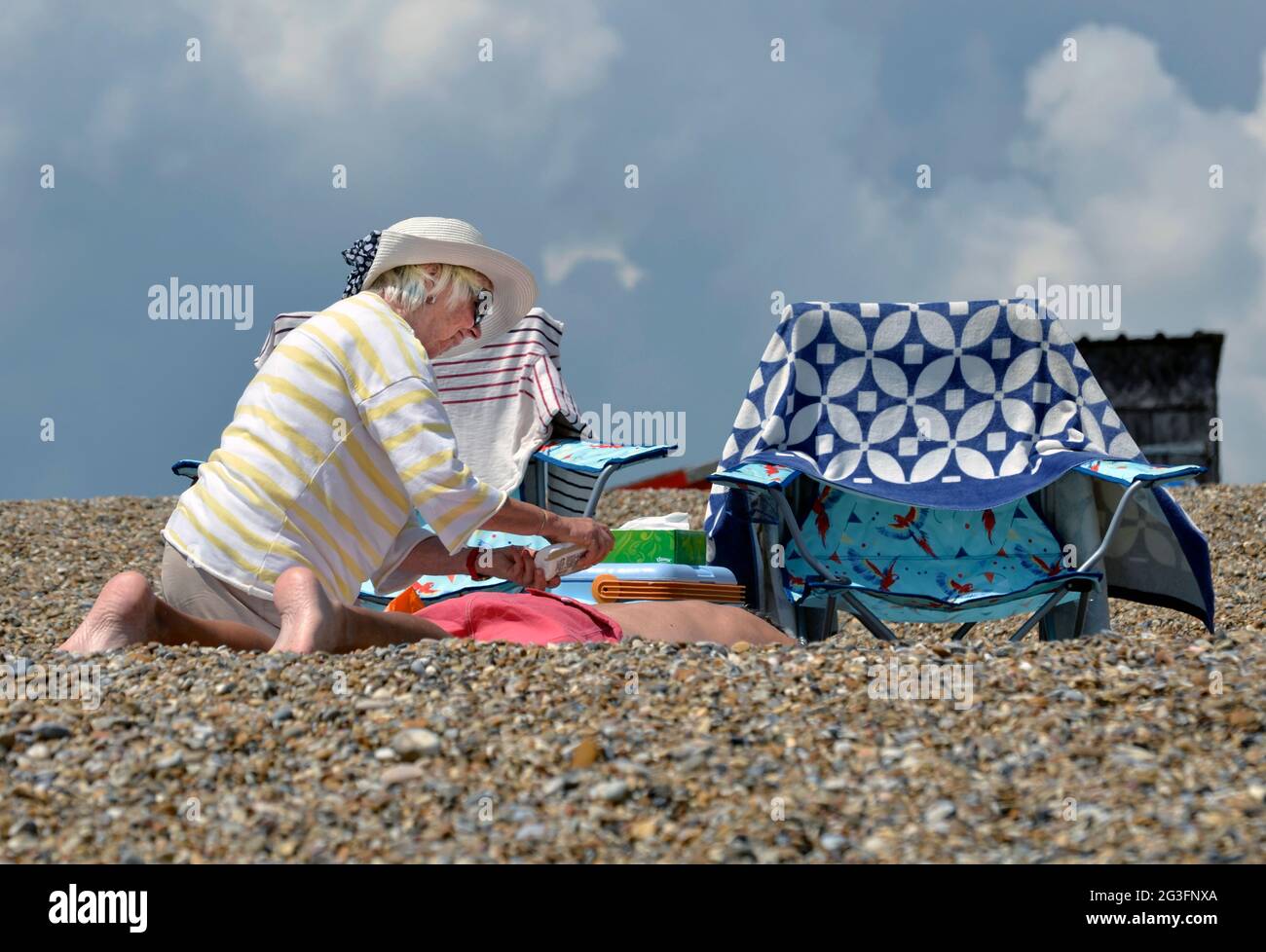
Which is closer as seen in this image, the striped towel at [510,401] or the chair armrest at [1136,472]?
the chair armrest at [1136,472]

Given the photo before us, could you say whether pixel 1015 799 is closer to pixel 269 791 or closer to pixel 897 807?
pixel 897 807

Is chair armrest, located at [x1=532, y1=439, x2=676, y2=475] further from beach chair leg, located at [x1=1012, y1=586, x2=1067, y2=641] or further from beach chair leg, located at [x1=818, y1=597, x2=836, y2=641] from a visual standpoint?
beach chair leg, located at [x1=1012, y1=586, x2=1067, y2=641]

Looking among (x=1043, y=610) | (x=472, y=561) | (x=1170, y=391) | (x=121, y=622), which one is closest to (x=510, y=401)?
(x=1043, y=610)

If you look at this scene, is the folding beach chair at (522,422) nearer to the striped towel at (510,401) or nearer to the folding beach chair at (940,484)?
the striped towel at (510,401)

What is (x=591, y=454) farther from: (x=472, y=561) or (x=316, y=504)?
(x=316, y=504)

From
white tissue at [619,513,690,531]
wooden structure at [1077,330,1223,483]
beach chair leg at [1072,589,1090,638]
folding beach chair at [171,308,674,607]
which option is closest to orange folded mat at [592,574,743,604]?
white tissue at [619,513,690,531]

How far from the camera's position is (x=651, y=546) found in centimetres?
434

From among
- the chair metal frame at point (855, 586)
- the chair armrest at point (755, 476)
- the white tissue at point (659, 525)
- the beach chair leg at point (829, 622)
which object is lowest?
the beach chair leg at point (829, 622)

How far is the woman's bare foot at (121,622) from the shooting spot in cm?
285

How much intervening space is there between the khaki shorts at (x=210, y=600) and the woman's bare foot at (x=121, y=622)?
0.26 ft

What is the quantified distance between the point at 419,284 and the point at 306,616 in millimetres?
820

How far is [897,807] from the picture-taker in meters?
2.04

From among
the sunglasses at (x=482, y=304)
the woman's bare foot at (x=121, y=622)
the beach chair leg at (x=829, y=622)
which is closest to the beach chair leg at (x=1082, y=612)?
the beach chair leg at (x=829, y=622)

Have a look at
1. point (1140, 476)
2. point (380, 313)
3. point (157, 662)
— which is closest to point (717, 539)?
point (1140, 476)
